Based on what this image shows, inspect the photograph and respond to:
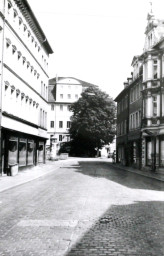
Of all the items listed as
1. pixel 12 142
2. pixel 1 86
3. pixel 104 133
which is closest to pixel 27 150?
pixel 12 142

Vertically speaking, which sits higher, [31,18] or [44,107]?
[31,18]

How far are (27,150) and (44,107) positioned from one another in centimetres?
1263

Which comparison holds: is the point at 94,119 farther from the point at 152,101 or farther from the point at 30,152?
the point at 30,152

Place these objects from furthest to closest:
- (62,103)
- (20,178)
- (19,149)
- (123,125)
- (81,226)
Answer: (62,103), (123,125), (19,149), (20,178), (81,226)

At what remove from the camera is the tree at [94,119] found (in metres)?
69.8

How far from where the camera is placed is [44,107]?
1741 inches

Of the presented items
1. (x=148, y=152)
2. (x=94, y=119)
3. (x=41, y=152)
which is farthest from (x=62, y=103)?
(x=148, y=152)

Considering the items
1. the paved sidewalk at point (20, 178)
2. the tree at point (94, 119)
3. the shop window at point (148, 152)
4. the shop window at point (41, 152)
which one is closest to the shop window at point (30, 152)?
the paved sidewalk at point (20, 178)

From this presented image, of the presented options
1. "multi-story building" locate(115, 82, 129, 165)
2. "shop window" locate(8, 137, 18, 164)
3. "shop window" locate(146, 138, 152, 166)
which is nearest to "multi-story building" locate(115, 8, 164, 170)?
"shop window" locate(146, 138, 152, 166)

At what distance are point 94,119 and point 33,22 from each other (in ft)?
122

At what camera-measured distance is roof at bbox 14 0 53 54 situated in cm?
2892

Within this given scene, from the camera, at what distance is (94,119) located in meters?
69.6

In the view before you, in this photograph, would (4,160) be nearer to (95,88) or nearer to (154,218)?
(154,218)

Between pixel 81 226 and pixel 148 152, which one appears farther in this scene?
pixel 148 152
